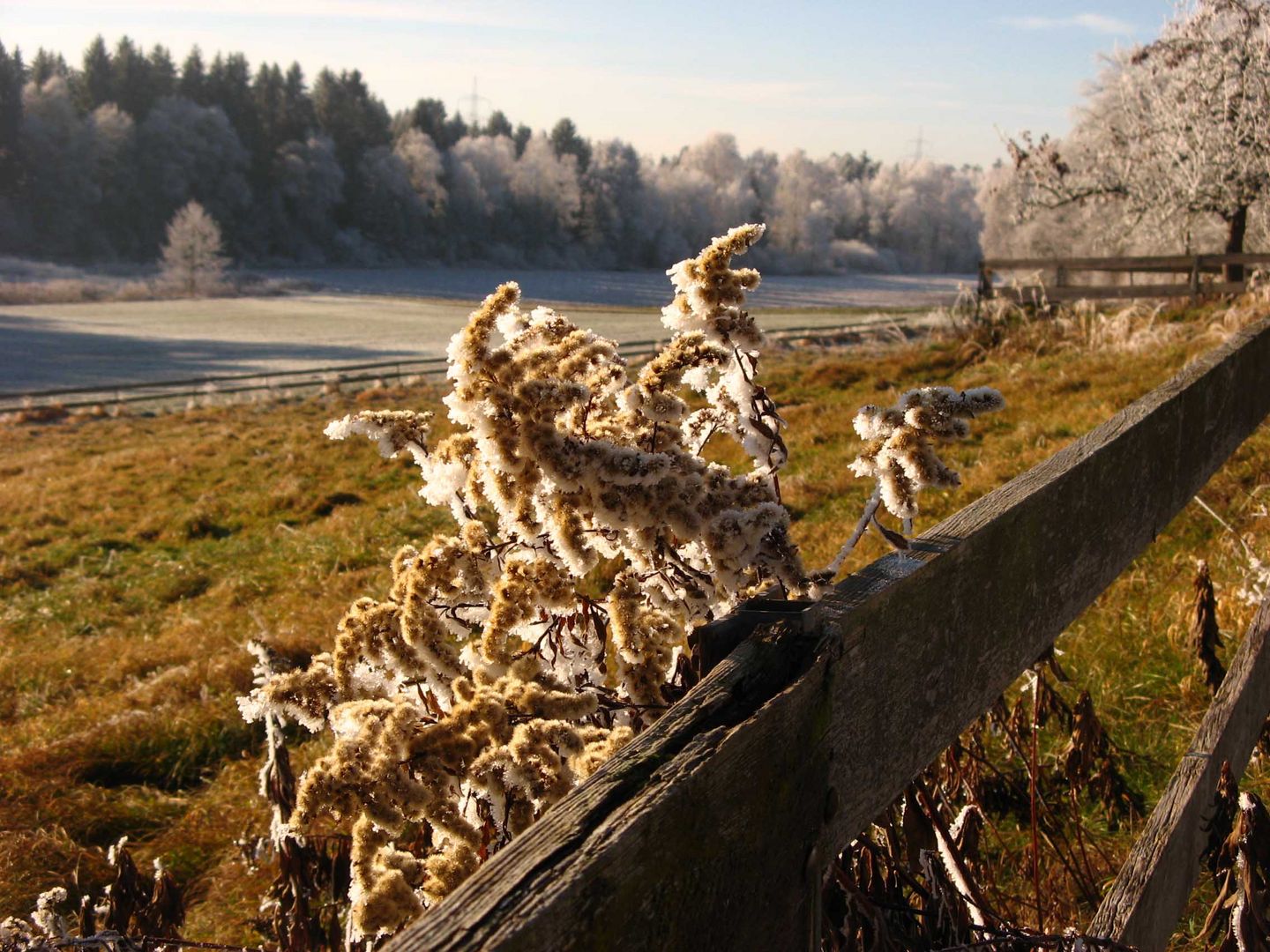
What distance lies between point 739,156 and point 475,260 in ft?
149

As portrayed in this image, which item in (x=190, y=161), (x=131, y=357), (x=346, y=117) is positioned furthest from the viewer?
(x=346, y=117)

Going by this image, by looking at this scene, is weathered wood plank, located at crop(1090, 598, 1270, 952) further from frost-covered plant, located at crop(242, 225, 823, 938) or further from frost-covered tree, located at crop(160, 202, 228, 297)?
frost-covered tree, located at crop(160, 202, 228, 297)

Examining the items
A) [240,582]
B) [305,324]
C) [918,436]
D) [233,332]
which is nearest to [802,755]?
[918,436]

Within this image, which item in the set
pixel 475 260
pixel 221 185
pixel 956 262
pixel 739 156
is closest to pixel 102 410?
pixel 221 185

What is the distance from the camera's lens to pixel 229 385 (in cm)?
3192

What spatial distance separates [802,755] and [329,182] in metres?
104

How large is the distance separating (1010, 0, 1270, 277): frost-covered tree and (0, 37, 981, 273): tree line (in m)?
82.4

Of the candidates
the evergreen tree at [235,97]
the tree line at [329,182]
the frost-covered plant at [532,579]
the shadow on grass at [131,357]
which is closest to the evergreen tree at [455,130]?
the tree line at [329,182]

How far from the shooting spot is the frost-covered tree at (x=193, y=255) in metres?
80.9

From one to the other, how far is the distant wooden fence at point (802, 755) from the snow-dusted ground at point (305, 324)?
29859 millimetres

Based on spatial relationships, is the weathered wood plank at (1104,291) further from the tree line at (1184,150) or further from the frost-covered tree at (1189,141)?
the frost-covered tree at (1189,141)

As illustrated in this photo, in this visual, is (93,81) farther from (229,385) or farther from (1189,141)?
(1189,141)

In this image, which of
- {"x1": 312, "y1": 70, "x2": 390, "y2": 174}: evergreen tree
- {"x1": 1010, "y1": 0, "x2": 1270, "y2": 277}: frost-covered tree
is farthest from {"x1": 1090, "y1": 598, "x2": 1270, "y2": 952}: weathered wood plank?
{"x1": 312, "y1": 70, "x2": 390, "y2": 174}: evergreen tree

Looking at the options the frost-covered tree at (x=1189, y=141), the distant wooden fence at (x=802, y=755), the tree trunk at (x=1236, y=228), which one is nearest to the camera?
the distant wooden fence at (x=802, y=755)
